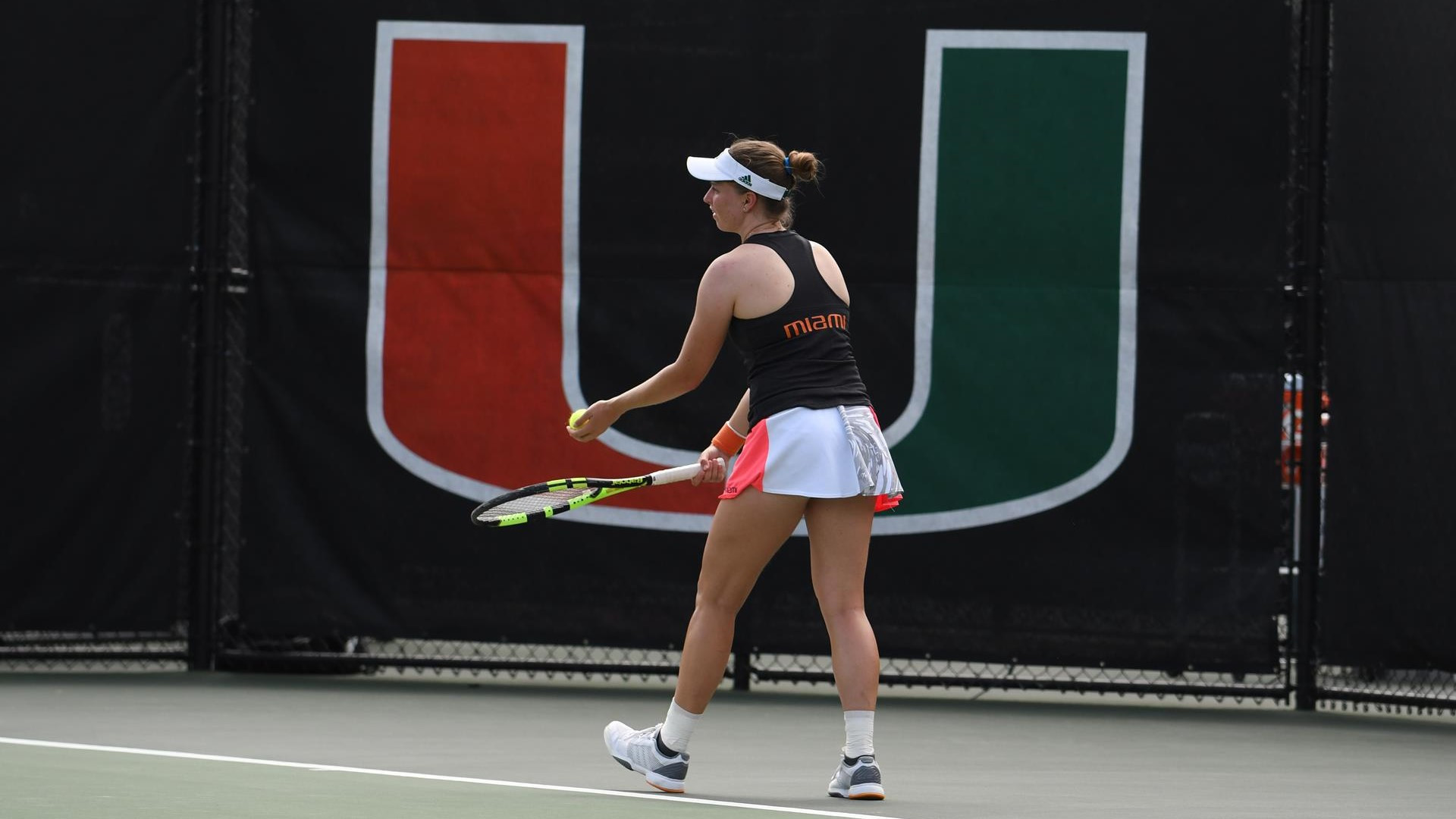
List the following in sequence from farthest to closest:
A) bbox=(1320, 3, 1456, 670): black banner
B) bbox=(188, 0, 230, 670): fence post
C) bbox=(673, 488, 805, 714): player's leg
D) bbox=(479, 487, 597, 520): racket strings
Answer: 1. bbox=(188, 0, 230, 670): fence post
2. bbox=(1320, 3, 1456, 670): black banner
3. bbox=(479, 487, 597, 520): racket strings
4. bbox=(673, 488, 805, 714): player's leg

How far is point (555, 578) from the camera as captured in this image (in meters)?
8.45

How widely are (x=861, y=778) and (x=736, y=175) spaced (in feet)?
5.23

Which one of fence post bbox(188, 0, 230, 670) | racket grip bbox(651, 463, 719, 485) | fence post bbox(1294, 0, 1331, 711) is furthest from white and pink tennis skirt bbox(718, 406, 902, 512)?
fence post bbox(188, 0, 230, 670)

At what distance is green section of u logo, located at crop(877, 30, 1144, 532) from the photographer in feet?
26.8

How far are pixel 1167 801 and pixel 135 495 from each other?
15.4ft

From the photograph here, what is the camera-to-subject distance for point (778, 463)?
17.7 feet

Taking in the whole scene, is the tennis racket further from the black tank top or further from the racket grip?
the black tank top

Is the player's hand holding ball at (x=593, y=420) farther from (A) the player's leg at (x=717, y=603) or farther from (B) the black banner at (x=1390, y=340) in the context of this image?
(B) the black banner at (x=1390, y=340)

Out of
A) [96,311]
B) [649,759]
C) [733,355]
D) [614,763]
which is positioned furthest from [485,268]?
[649,759]

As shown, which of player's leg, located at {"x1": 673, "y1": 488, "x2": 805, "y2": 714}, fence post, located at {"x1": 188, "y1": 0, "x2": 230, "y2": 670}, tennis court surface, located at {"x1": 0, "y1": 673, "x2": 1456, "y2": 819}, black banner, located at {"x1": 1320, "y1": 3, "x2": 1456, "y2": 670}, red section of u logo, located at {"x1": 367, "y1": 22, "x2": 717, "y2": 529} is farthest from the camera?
fence post, located at {"x1": 188, "y1": 0, "x2": 230, "y2": 670}

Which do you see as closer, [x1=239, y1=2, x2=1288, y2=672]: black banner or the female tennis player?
the female tennis player

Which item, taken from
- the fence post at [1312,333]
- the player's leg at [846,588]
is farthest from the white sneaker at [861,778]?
the fence post at [1312,333]

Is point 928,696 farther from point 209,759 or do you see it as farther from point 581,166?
point 209,759

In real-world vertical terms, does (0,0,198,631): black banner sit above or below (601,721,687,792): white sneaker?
above
